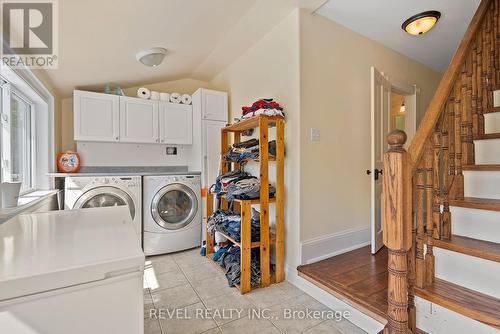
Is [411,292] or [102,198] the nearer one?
[411,292]

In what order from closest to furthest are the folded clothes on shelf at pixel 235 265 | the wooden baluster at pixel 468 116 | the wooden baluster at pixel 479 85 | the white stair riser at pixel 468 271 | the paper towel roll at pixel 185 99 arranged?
the white stair riser at pixel 468 271
the wooden baluster at pixel 468 116
the wooden baluster at pixel 479 85
the folded clothes on shelf at pixel 235 265
the paper towel roll at pixel 185 99

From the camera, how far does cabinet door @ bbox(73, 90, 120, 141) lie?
2.77 m

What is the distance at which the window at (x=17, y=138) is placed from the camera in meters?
1.88

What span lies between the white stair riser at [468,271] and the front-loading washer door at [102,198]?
2794mm

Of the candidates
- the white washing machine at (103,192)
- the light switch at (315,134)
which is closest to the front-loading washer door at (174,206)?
the white washing machine at (103,192)

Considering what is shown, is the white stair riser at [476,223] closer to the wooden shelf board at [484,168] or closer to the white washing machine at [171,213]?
the wooden shelf board at [484,168]

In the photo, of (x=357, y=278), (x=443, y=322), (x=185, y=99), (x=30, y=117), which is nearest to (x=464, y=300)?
(x=443, y=322)

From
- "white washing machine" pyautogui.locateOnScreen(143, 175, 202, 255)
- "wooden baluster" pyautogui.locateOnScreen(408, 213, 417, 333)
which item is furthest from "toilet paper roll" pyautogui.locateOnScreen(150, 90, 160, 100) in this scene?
"wooden baluster" pyautogui.locateOnScreen(408, 213, 417, 333)

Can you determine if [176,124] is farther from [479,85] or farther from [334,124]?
[479,85]

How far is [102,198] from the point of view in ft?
8.57

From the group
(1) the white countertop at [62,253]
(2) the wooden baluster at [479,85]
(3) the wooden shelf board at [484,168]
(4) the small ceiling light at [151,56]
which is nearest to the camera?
(1) the white countertop at [62,253]

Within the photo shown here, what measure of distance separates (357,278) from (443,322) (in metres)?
0.72

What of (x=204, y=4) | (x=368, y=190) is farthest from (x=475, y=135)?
(x=204, y=4)

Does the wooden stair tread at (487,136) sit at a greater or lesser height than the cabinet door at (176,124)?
lesser
